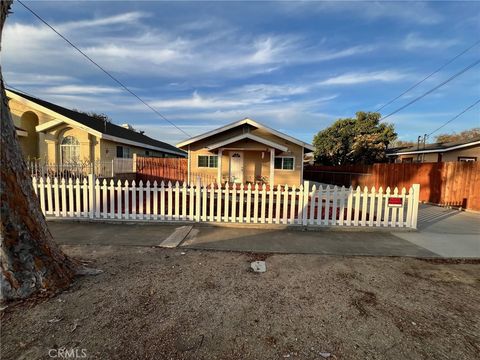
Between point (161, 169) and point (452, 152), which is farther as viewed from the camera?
point (452, 152)

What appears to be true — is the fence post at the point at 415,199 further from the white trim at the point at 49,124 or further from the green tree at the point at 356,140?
the green tree at the point at 356,140

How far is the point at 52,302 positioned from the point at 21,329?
41 centimetres

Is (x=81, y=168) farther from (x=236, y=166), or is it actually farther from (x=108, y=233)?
(x=108, y=233)

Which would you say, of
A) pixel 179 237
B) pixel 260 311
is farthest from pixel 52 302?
pixel 179 237

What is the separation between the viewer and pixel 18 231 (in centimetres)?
262

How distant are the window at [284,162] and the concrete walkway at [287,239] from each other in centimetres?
967

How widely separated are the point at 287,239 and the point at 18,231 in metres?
4.33

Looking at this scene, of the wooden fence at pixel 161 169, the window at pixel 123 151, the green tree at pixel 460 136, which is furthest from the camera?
the green tree at pixel 460 136

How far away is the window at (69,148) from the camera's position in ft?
47.0

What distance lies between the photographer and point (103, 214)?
6219 millimetres

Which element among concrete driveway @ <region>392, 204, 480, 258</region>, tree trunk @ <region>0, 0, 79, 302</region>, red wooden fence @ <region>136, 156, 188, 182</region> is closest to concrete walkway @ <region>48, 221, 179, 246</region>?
tree trunk @ <region>0, 0, 79, 302</region>

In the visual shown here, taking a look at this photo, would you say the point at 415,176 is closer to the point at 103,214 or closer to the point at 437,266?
the point at 437,266

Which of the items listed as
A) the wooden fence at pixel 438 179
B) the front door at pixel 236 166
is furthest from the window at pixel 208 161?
the wooden fence at pixel 438 179

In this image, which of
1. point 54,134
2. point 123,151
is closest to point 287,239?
point 54,134
